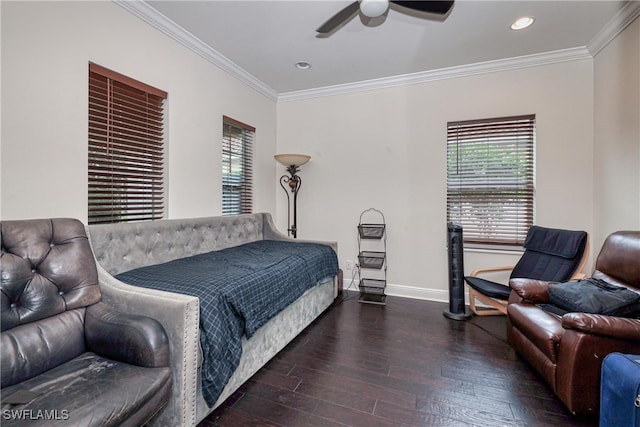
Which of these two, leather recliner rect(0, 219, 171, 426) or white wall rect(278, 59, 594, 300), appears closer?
leather recliner rect(0, 219, 171, 426)

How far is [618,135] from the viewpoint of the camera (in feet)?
8.45

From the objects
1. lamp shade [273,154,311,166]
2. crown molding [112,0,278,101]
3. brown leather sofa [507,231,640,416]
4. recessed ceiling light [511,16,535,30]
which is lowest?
brown leather sofa [507,231,640,416]

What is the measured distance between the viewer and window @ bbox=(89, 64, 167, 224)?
2.10 metres

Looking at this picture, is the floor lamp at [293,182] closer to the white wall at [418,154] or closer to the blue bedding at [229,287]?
the white wall at [418,154]

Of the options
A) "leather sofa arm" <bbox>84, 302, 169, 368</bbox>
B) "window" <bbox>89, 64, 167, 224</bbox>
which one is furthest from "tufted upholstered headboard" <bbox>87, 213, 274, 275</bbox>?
"leather sofa arm" <bbox>84, 302, 169, 368</bbox>

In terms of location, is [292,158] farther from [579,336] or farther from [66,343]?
[579,336]

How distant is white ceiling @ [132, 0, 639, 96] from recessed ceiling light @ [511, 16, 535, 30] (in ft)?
0.18

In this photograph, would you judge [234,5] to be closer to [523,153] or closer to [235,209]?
[235,209]

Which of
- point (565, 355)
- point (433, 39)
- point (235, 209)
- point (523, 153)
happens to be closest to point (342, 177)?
point (235, 209)

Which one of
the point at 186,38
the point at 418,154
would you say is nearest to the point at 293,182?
the point at 418,154

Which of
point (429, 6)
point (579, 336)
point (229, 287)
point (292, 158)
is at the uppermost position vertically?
point (429, 6)

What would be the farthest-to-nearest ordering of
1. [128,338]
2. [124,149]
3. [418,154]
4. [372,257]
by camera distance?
[372,257] < [418,154] < [124,149] < [128,338]

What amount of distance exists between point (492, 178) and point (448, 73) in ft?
4.38

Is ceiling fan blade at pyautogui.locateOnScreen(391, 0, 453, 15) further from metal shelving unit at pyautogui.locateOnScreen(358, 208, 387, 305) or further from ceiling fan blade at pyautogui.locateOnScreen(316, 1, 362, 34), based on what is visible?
metal shelving unit at pyautogui.locateOnScreen(358, 208, 387, 305)
